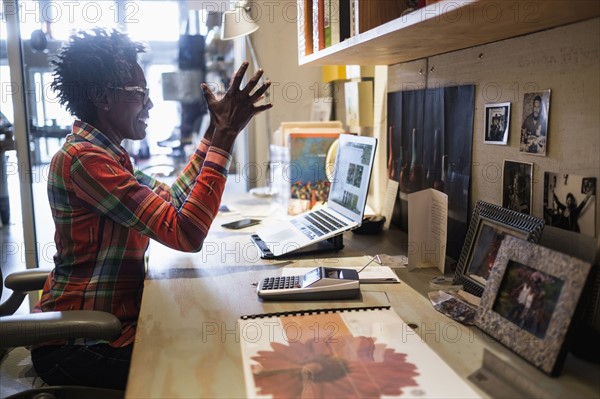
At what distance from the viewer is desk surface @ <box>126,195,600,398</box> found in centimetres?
82

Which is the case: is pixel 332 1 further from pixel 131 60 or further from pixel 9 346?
pixel 9 346

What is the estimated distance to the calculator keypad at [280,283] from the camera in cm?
120

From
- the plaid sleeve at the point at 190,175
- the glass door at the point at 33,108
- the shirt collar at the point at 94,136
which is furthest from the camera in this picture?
the glass door at the point at 33,108

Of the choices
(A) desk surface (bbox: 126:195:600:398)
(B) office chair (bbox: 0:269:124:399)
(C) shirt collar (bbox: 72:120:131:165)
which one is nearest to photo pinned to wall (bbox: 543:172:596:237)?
(A) desk surface (bbox: 126:195:600:398)

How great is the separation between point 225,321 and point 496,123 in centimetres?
80

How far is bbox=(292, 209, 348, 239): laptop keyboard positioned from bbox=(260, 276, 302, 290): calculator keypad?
1.18ft

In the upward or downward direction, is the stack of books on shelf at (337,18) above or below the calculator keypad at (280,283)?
above

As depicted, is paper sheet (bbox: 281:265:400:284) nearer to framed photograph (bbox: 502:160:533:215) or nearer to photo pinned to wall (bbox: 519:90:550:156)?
framed photograph (bbox: 502:160:533:215)

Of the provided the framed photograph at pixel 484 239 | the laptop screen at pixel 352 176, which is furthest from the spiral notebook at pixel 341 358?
Answer: the laptop screen at pixel 352 176

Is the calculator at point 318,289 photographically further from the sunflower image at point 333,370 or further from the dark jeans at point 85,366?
the dark jeans at point 85,366

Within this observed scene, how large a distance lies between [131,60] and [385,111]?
3.23ft

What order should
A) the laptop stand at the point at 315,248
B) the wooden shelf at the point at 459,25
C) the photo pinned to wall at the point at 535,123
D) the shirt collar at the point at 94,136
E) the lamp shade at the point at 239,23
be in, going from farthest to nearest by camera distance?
1. the lamp shade at the point at 239,23
2. the laptop stand at the point at 315,248
3. the shirt collar at the point at 94,136
4. the photo pinned to wall at the point at 535,123
5. the wooden shelf at the point at 459,25

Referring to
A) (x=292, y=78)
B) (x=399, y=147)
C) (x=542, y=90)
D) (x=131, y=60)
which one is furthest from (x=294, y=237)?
(x=292, y=78)

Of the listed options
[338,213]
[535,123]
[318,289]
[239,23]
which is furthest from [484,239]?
[239,23]
